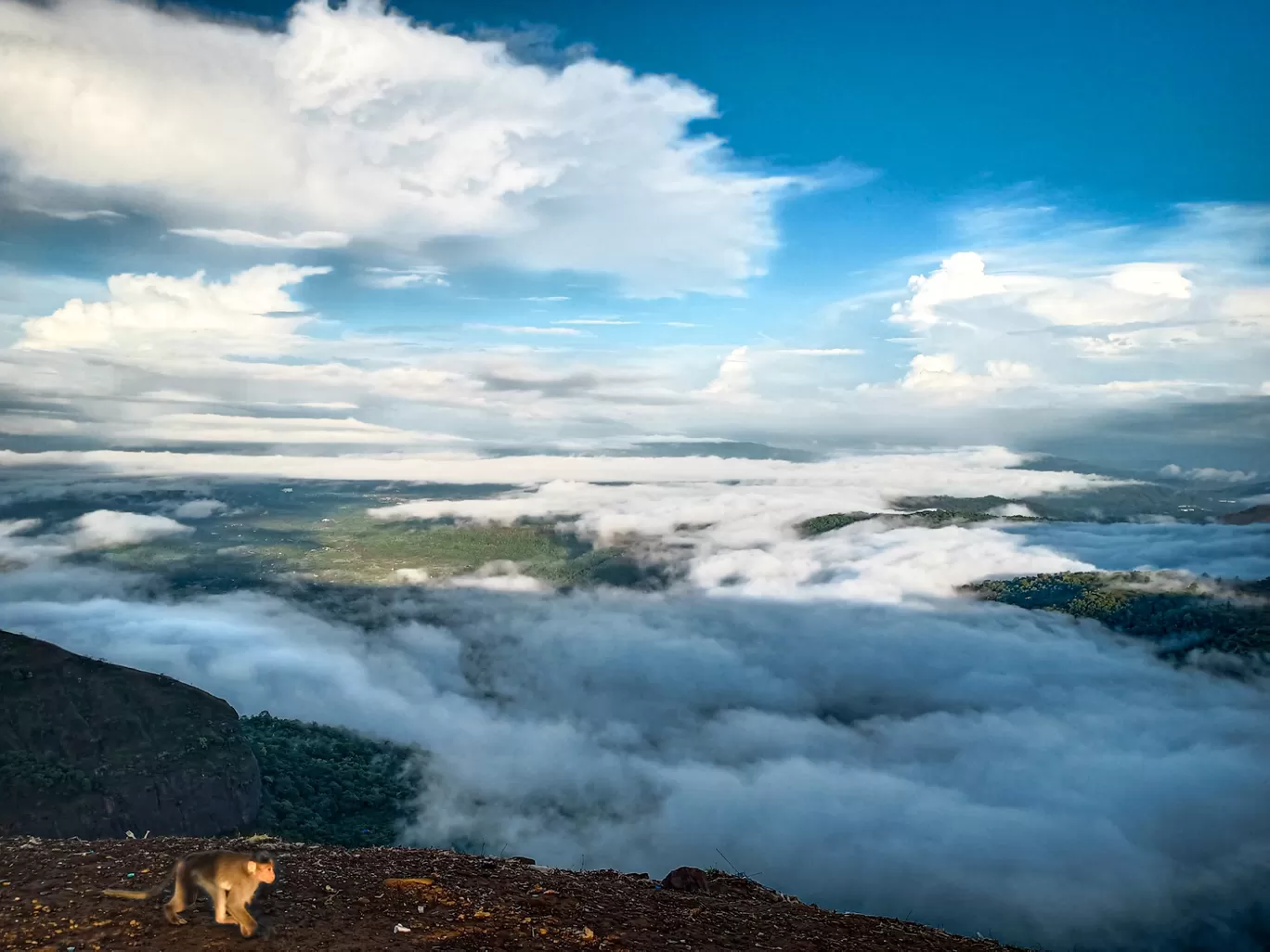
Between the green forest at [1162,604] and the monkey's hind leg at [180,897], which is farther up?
the monkey's hind leg at [180,897]

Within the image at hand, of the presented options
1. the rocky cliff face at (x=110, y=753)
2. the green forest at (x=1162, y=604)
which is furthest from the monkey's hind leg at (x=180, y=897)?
the green forest at (x=1162, y=604)

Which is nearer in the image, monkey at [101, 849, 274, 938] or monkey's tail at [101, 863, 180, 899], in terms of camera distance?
monkey at [101, 849, 274, 938]

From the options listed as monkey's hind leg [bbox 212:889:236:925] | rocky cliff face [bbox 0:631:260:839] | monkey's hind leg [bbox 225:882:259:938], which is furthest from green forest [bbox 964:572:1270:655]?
monkey's hind leg [bbox 212:889:236:925]

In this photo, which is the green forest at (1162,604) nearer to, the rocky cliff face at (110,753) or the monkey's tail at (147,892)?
the rocky cliff face at (110,753)

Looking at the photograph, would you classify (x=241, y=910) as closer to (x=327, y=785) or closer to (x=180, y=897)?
(x=180, y=897)

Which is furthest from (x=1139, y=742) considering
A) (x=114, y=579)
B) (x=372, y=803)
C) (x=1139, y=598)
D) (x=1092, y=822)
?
(x=114, y=579)

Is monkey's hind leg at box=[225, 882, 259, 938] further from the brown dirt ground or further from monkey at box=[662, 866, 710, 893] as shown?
monkey at box=[662, 866, 710, 893]

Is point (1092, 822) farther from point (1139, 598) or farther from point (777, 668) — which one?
point (777, 668)
